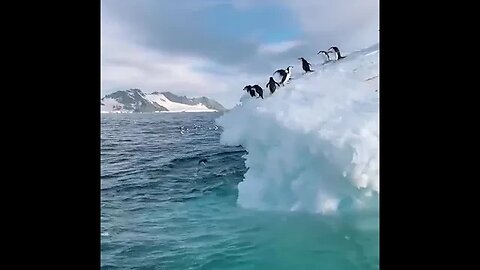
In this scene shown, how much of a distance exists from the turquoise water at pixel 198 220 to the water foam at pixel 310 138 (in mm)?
90

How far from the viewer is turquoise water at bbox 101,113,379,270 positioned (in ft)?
8.00

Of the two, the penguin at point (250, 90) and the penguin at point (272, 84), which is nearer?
the penguin at point (250, 90)

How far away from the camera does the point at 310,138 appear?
2867mm

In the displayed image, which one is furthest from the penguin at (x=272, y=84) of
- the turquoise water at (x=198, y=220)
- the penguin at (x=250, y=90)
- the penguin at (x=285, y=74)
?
the turquoise water at (x=198, y=220)

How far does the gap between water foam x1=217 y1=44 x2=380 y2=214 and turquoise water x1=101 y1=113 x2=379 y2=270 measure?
9cm

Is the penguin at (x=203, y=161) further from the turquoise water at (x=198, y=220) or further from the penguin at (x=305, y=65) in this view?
the penguin at (x=305, y=65)

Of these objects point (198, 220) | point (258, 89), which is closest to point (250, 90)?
point (258, 89)

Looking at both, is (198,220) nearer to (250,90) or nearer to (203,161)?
(203,161)

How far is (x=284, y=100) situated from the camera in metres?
2.98

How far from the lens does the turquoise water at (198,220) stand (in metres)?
2.44

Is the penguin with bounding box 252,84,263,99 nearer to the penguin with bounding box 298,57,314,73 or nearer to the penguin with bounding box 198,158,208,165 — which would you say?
the penguin with bounding box 298,57,314,73

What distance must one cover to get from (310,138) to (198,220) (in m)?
0.91
